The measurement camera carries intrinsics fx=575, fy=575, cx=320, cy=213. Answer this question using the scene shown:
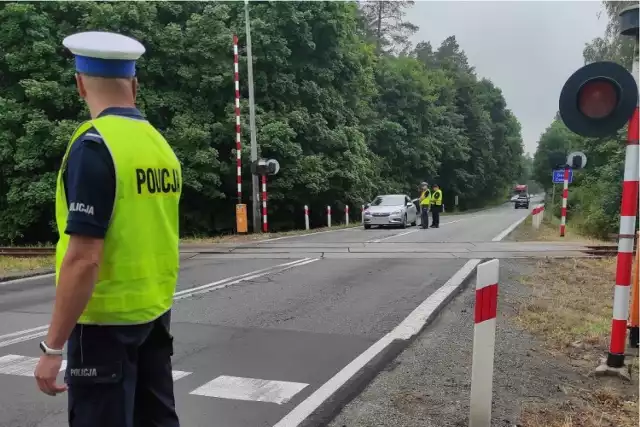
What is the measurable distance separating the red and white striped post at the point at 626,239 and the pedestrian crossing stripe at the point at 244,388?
8.24ft

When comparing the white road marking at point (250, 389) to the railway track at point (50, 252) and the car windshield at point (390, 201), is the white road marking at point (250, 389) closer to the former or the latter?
the railway track at point (50, 252)

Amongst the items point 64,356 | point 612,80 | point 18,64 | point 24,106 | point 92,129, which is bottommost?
point 64,356

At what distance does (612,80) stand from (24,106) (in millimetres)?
22466

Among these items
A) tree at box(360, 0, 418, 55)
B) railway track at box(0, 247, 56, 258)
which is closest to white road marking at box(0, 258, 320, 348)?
railway track at box(0, 247, 56, 258)

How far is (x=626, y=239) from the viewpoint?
4.54 m

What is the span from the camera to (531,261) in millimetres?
11109

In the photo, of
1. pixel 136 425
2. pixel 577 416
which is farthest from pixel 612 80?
pixel 136 425

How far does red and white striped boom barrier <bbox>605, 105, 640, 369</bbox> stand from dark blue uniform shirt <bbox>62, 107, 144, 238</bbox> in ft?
13.1

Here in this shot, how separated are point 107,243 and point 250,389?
8.41 ft

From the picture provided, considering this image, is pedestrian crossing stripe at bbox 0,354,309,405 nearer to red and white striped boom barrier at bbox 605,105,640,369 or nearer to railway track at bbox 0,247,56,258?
red and white striped boom barrier at bbox 605,105,640,369

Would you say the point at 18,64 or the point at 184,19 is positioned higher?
the point at 184,19

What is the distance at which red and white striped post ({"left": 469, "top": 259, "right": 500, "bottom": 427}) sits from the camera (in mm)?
3480

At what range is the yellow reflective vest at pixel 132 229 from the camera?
80.2 inches

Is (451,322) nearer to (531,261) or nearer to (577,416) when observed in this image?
(577,416)
